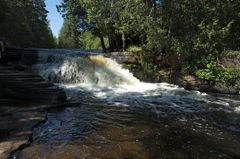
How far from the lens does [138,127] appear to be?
722cm

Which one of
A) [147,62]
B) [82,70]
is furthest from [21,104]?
[147,62]

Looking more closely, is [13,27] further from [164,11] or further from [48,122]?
[48,122]

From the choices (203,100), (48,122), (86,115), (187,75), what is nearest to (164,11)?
(187,75)

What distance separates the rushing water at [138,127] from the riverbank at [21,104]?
28 cm

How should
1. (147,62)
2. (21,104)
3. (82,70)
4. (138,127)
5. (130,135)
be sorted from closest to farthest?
(130,135) < (138,127) < (21,104) < (82,70) < (147,62)

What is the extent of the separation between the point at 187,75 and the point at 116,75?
473cm

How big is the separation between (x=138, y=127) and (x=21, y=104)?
4.22m

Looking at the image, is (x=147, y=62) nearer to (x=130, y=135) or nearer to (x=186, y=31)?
(x=186, y=31)

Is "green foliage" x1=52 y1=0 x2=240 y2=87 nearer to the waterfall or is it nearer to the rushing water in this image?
the waterfall

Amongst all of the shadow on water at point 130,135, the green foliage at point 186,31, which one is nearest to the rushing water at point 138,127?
the shadow on water at point 130,135

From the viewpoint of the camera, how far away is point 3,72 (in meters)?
10.0

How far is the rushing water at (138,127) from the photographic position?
18.1ft

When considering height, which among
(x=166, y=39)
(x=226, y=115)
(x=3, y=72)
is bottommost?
(x=226, y=115)

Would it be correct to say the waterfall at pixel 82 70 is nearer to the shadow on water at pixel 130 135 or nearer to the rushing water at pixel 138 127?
the rushing water at pixel 138 127
